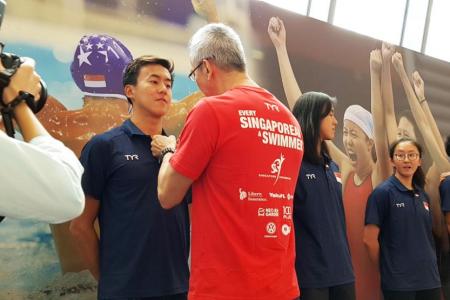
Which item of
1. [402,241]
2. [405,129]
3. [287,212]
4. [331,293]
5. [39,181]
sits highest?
[405,129]

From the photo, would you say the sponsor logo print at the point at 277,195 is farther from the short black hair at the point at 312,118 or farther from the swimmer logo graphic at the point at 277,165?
the short black hair at the point at 312,118

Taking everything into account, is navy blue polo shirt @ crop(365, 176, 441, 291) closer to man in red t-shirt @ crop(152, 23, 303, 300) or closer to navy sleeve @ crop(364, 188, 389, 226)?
navy sleeve @ crop(364, 188, 389, 226)

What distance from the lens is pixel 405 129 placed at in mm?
4758

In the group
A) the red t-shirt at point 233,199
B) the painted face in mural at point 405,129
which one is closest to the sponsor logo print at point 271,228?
the red t-shirt at point 233,199

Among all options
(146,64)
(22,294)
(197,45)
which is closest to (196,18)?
(146,64)

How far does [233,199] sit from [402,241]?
2.40m

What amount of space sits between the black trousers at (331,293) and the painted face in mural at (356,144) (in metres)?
1.68

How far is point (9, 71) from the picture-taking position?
1074 mm

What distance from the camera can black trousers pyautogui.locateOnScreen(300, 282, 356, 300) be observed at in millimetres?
2598

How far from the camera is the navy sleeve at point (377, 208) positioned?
12.1 ft

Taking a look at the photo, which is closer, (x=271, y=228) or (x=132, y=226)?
(x=271, y=228)

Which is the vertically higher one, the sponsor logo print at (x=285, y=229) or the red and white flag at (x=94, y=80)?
the red and white flag at (x=94, y=80)

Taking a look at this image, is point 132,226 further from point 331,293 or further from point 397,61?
point 397,61

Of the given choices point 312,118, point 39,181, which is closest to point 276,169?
point 39,181
